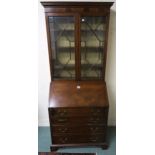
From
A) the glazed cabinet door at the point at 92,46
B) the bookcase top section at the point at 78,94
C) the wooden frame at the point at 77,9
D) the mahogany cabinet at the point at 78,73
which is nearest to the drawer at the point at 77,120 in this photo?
the mahogany cabinet at the point at 78,73

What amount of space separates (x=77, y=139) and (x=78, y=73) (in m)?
0.89

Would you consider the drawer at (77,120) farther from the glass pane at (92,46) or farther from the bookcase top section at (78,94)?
the glass pane at (92,46)

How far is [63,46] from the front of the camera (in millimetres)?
A: 2348

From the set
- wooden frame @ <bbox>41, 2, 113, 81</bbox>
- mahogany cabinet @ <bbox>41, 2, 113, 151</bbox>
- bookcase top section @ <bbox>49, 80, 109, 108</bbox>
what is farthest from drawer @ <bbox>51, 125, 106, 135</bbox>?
wooden frame @ <bbox>41, 2, 113, 81</bbox>

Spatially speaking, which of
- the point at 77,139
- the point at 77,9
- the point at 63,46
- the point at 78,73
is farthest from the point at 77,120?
the point at 77,9

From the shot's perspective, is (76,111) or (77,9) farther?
(76,111)

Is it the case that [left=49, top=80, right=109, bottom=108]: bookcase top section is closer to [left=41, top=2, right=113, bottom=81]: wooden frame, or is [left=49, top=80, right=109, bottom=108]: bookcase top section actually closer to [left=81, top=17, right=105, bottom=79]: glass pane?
[left=81, top=17, right=105, bottom=79]: glass pane

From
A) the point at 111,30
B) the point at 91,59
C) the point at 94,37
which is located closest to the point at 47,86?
the point at 91,59

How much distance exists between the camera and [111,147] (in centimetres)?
248

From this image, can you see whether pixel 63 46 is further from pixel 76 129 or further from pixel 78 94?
pixel 76 129

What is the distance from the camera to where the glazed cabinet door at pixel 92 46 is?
7.36 ft

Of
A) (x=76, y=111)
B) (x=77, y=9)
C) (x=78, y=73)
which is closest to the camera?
(x=77, y=9)
